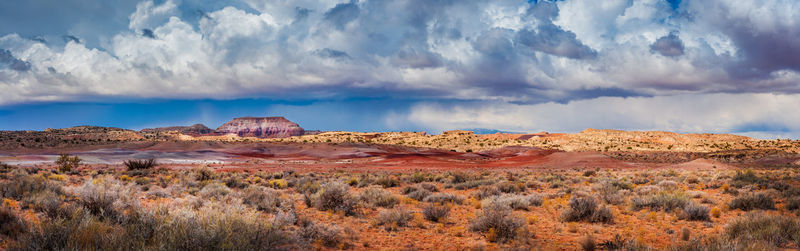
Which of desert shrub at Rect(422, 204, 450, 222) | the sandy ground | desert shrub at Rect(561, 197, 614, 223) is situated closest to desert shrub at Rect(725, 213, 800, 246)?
desert shrub at Rect(561, 197, 614, 223)

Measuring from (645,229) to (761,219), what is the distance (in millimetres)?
2237

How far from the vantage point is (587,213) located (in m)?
11.2

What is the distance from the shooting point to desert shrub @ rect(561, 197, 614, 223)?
1095cm

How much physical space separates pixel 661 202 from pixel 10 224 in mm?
16499

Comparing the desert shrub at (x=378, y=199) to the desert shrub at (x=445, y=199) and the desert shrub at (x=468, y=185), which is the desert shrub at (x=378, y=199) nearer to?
the desert shrub at (x=445, y=199)

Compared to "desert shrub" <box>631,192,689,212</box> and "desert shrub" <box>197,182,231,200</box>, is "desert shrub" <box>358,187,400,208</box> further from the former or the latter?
"desert shrub" <box>631,192,689,212</box>

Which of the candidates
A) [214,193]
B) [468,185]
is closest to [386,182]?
[468,185]

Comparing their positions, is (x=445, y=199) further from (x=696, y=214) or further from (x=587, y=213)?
(x=696, y=214)

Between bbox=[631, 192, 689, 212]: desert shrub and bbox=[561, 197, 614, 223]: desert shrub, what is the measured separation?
248 centimetres

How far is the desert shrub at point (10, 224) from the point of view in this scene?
765cm

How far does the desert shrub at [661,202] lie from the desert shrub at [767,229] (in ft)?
10.5

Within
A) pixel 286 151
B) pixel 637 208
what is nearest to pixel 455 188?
pixel 637 208

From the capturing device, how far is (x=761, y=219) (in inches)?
348

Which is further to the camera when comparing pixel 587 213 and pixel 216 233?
pixel 587 213
